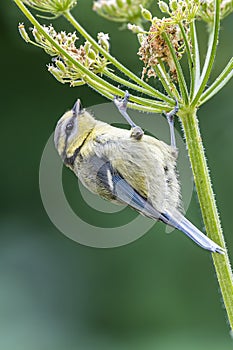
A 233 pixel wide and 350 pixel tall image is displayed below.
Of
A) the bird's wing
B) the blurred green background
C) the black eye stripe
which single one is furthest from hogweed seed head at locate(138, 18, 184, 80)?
the blurred green background

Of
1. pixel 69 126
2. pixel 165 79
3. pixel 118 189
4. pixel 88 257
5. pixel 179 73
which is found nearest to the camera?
pixel 179 73

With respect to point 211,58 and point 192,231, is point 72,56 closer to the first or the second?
point 211,58

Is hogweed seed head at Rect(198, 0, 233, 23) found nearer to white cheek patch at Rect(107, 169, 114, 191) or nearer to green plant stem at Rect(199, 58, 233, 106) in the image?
green plant stem at Rect(199, 58, 233, 106)

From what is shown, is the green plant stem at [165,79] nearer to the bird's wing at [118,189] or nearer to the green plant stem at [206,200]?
the green plant stem at [206,200]

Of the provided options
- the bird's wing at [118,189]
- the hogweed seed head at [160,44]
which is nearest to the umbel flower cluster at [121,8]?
the hogweed seed head at [160,44]

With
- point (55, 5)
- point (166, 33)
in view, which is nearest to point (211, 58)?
point (166, 33)

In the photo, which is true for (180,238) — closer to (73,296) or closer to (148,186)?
(73,296)

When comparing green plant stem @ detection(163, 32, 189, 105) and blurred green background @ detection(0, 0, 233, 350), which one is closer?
green plant stem @ detection(163, 32, 189, 105)
